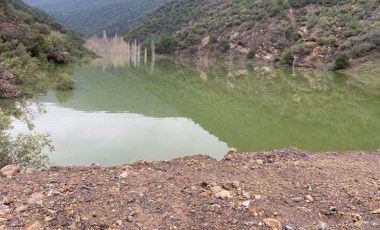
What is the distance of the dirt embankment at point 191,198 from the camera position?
5.97 meters

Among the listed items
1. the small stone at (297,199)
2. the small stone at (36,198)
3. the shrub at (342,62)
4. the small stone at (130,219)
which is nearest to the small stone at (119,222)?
the small stone at (130,219)

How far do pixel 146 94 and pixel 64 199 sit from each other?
21.5 m

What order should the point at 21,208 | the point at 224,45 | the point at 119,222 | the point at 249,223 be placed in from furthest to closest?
the point at 224,45
the point at 21,208
the point at 249,223
the point at 119,222

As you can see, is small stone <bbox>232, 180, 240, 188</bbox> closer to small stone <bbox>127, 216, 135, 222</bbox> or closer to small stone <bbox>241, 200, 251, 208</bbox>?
small stone <bbox>241, 200, 251, 208</bbox>

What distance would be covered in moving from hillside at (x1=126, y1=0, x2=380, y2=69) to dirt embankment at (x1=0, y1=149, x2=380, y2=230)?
148 ft

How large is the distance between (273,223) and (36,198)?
12.0 feet

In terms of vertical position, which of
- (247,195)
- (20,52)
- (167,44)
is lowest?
(167,44)

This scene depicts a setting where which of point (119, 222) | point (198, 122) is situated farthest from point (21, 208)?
point (198, 122)

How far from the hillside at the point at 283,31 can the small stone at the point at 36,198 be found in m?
48.0

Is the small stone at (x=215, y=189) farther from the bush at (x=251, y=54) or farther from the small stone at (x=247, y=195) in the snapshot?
the bush at (x=251, y=54)

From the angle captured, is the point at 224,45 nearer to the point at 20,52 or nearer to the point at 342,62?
the point at 342,62

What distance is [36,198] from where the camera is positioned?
6.51 m

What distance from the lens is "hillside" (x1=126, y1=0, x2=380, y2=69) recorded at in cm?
5506

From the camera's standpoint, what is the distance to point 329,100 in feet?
83.7
